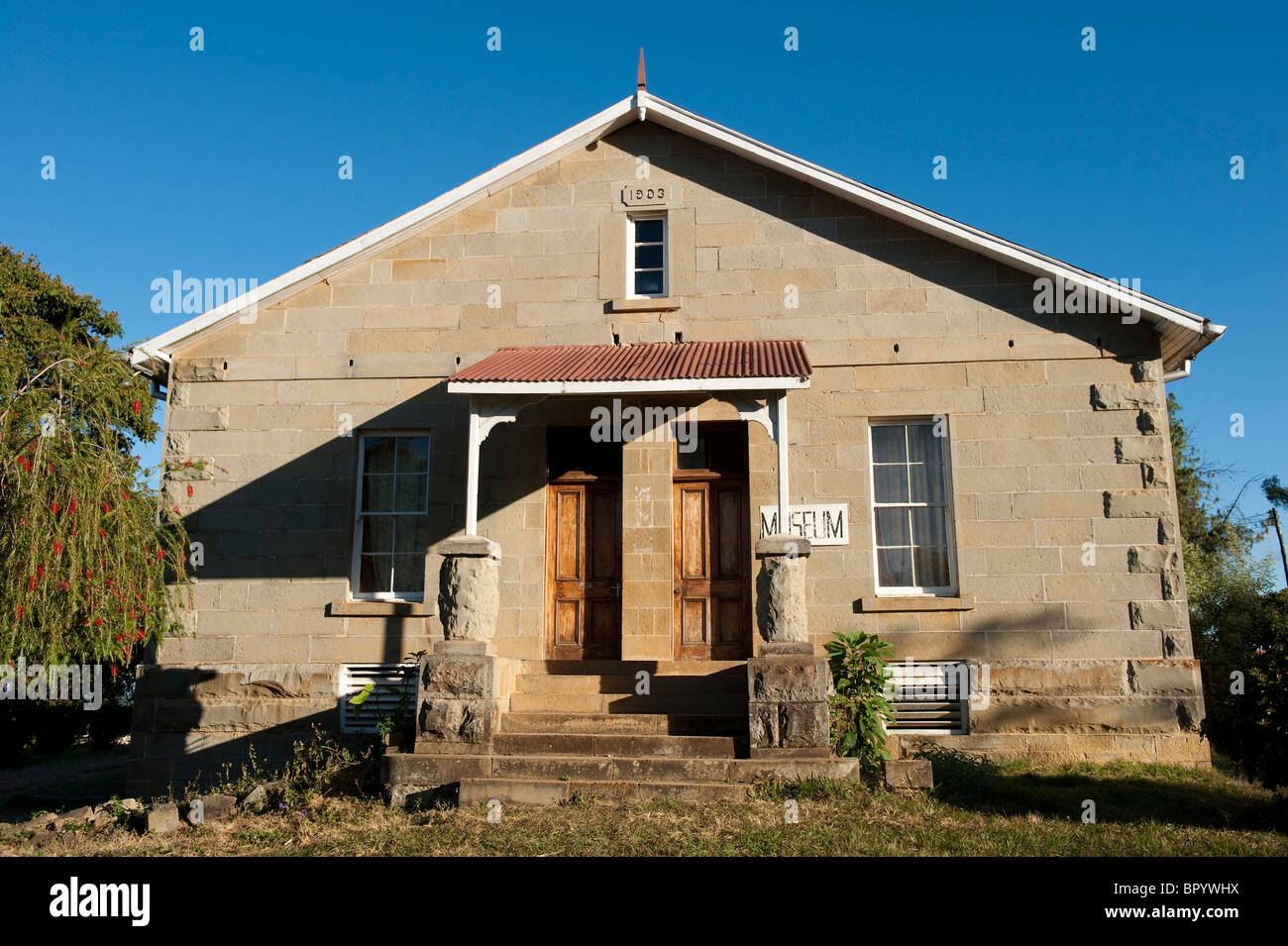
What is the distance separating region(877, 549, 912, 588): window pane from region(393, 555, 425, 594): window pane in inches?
206

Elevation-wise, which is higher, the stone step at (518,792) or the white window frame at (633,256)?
the white window frame at (633,256)

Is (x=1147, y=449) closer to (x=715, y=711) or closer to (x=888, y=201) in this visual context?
(x=888, y=201)

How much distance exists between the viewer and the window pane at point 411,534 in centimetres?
1117

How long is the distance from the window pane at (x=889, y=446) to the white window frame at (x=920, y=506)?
0.18ft

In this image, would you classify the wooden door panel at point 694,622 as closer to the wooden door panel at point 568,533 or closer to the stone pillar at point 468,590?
the wooden door panel at point 568,533

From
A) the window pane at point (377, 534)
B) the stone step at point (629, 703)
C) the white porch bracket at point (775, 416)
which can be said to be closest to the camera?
the white porch bracket at point (775, 416)

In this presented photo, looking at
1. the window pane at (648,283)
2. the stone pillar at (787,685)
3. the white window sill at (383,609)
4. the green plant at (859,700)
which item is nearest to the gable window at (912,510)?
the green plant at (859,700)

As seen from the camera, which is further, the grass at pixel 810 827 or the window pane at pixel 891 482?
the window pane at pixel 891 482

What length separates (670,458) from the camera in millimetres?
11039

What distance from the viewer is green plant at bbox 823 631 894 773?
858 cm

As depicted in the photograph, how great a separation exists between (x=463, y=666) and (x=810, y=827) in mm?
3374

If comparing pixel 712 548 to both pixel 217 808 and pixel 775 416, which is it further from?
pixel 217 808

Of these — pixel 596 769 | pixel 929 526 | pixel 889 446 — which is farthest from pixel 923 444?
pixel 596 769

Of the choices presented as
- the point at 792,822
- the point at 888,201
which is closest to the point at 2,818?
the point at 792,822
